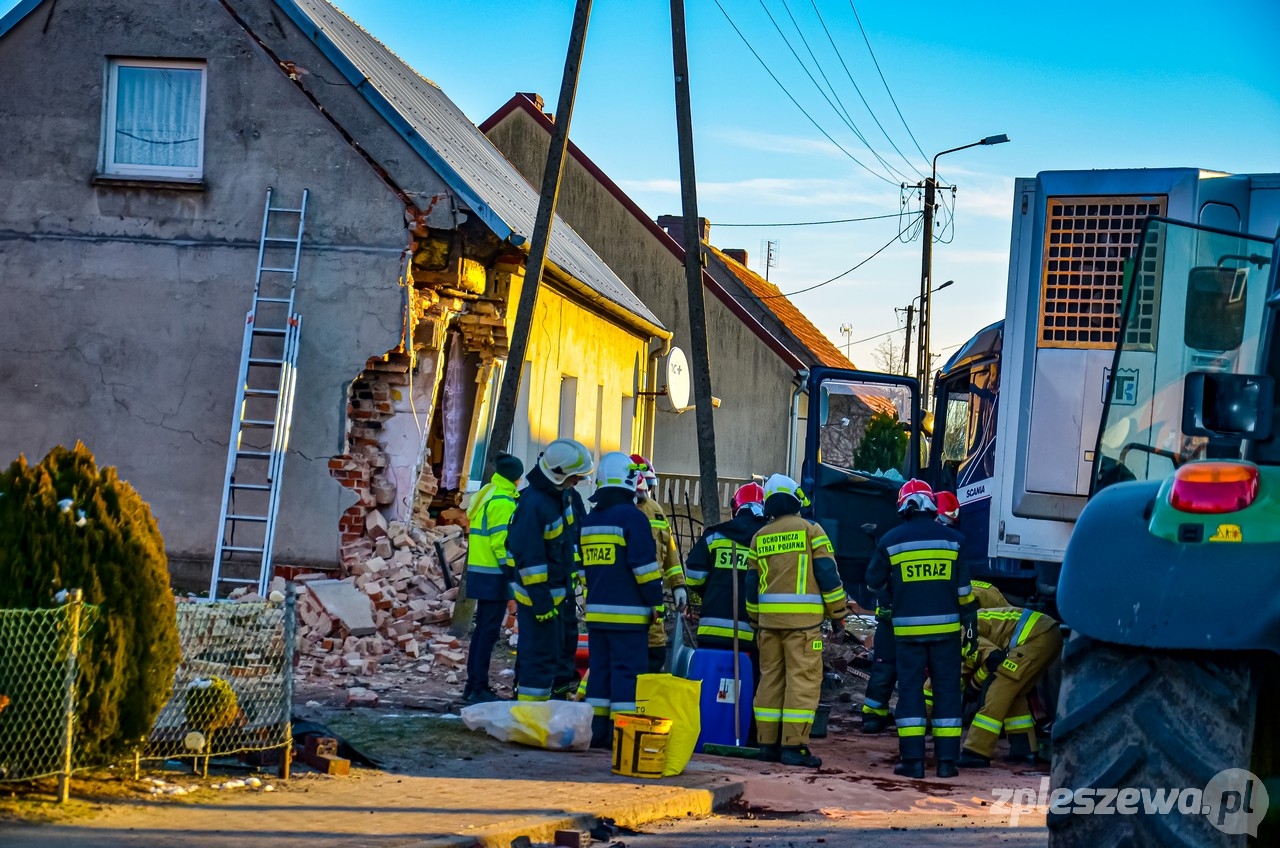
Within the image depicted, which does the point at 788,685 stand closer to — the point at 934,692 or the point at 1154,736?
the point at 934,692

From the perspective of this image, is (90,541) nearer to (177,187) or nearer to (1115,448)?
(1115,448)

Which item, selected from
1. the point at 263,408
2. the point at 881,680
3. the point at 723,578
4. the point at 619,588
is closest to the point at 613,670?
the point at 619,588

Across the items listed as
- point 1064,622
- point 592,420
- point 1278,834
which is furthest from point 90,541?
point 592,420

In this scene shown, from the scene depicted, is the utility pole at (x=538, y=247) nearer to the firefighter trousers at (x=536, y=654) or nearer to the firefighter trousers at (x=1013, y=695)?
the firefighter trousers at (x=536, y=654)

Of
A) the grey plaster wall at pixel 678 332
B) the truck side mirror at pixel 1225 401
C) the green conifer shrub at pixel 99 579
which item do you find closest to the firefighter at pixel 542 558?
the green conifer shrub at pixel 99 579

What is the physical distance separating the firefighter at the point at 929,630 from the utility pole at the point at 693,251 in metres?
5.76

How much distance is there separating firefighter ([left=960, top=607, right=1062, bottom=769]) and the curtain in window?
944 cm

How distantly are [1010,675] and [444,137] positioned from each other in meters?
11.5

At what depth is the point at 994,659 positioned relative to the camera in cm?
996

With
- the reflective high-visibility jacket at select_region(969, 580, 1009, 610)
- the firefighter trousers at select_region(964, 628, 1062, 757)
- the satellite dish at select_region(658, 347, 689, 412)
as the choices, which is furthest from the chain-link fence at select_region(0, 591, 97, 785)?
the satellite dish at select_region(658, 347, 689, 412)

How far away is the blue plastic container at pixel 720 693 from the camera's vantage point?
31.8ft

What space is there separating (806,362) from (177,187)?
985 inches

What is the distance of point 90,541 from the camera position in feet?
21.2

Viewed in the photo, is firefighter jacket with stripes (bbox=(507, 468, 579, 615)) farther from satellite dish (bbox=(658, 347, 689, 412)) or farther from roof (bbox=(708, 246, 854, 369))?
roof (bbox=(708, 246, 854, 369))
